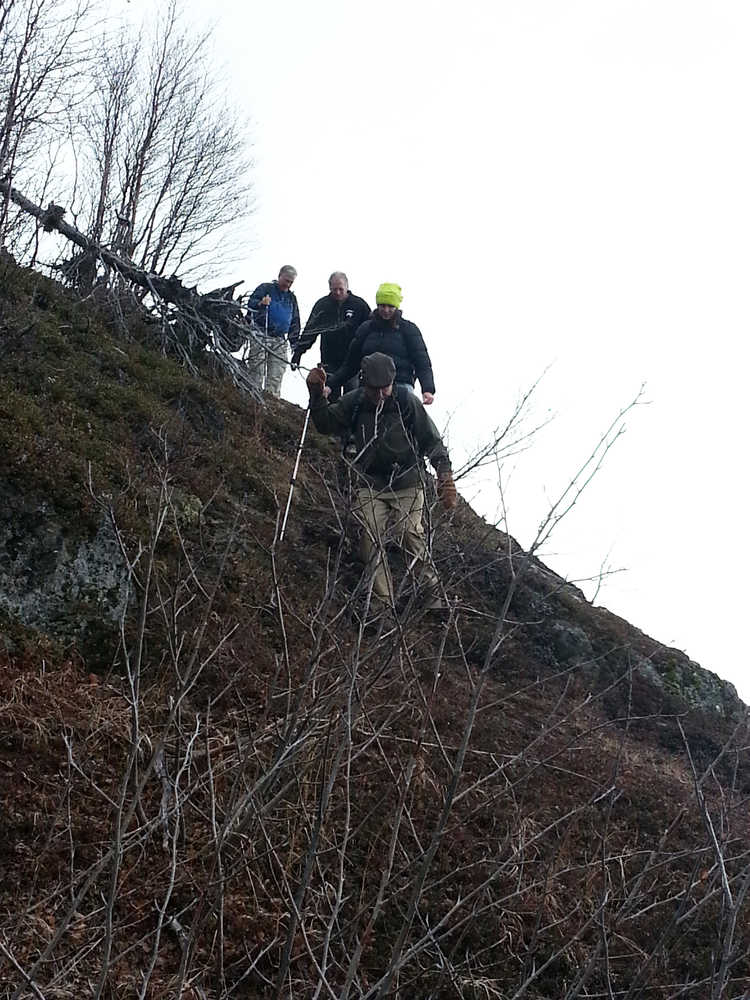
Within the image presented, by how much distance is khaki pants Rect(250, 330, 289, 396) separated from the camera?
10438 mm

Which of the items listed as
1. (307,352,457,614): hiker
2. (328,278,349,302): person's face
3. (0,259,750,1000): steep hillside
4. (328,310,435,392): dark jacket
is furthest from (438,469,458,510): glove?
(328,278,349,302): person's face

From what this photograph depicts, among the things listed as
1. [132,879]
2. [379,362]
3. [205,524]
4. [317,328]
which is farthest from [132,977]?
[317,328]

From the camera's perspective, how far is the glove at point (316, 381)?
681cm

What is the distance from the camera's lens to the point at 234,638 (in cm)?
580

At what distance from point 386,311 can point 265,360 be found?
263 cm

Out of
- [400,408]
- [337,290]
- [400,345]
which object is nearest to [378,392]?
[400,408]

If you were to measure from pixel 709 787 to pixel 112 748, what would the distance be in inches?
197

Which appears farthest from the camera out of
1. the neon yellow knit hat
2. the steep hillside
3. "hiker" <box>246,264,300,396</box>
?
"hiker" <box>246,264,300,396</box>

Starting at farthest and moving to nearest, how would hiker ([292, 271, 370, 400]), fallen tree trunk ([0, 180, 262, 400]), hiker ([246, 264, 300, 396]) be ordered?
hiker ([246, 264, 300, 396]) < fallen tree trunk ([0, 180, 262, 400]) < hiker ([292, 271, 370, 400])

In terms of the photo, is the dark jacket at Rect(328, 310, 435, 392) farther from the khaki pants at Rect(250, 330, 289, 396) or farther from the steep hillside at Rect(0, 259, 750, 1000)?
the khaki pants at Rect(250, 330, 289, 396)

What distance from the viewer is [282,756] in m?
2.50

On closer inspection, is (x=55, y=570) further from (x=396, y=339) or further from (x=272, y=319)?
(x=272, y=319)

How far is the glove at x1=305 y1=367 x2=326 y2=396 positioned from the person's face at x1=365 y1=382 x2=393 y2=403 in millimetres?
365

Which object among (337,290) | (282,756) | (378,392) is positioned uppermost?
(337,290)
